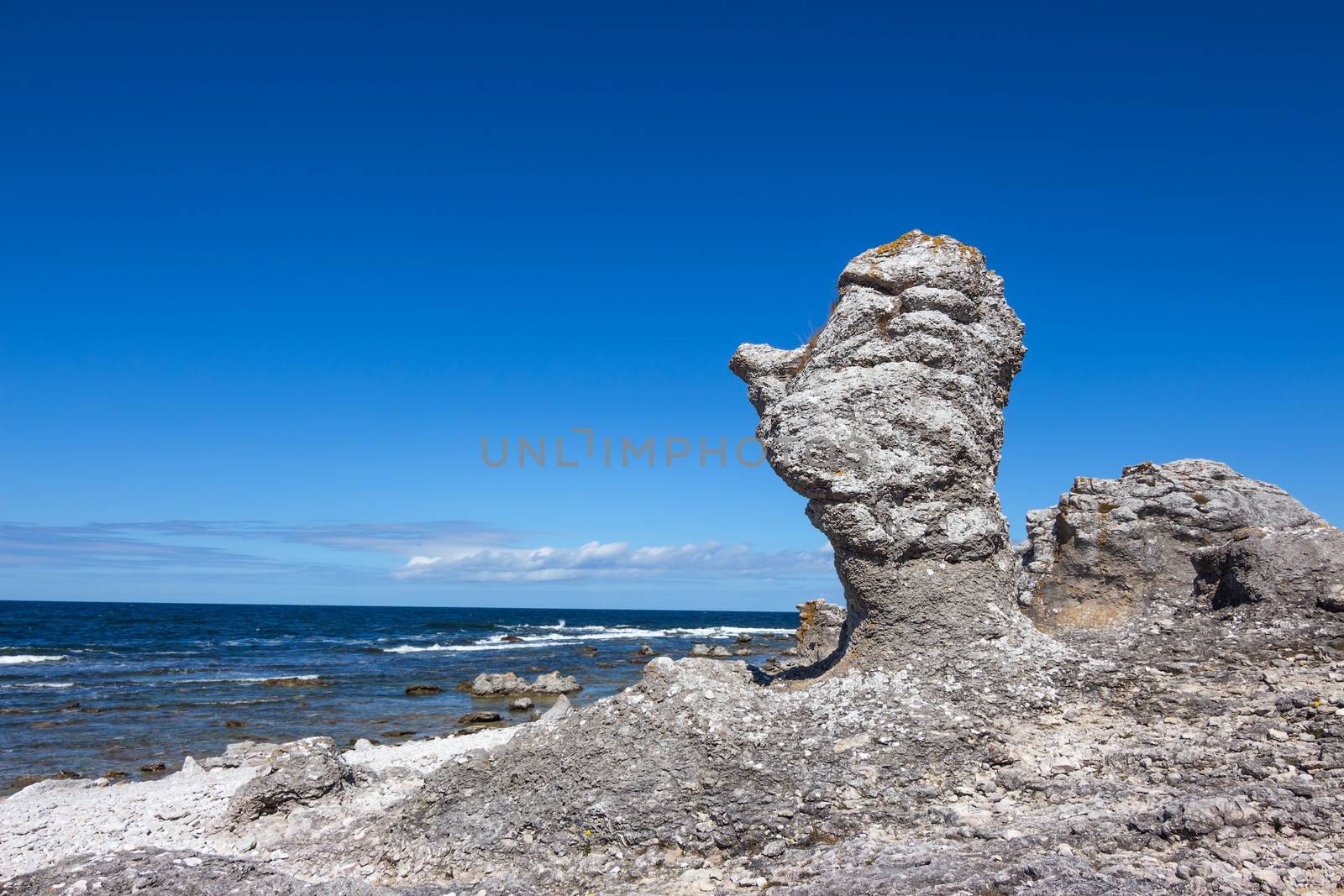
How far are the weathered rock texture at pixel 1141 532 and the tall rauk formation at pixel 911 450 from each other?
42.6 inches

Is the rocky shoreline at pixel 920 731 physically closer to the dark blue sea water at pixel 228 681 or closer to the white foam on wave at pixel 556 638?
the dark blue sea water at pixel 228 681

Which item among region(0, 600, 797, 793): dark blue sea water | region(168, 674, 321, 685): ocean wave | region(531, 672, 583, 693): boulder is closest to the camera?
region(0, 600, 797, 793): dark blue sea water

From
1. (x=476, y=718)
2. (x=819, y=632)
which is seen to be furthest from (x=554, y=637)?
Result: (x=819, y=632)

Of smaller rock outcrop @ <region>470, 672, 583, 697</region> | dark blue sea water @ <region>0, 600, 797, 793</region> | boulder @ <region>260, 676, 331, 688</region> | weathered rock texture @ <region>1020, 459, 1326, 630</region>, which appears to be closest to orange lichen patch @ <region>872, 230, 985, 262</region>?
weathered rock texture @ <region>1020, 459, 1326, 630</region>

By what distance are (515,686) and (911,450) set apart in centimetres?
2468

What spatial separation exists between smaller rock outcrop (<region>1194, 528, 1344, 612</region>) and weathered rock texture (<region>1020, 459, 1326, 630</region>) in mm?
285

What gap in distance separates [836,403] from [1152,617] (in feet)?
13.1

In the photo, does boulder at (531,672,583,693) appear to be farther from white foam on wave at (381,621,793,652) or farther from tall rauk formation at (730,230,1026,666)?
tall rauk formation at (730,230,1026,666)

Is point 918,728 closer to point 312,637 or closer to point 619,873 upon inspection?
point 619,873

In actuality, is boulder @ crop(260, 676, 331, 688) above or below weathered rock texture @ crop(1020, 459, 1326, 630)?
below

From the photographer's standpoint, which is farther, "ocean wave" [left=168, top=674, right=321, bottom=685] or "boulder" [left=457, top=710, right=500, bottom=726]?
"ocean wave" [left=168, top=674, right=321, bottom=685]

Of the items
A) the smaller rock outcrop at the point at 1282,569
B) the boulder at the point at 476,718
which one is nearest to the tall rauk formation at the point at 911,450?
the smaller rock outcrop at the point at 1282,569

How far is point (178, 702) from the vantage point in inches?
1077

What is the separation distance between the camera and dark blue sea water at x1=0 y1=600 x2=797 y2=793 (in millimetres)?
21016
